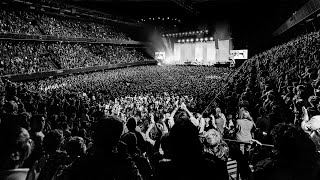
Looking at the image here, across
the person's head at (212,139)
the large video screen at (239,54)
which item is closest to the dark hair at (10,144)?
the person's head at (212,139)

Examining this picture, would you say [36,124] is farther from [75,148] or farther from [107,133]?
[107,133]

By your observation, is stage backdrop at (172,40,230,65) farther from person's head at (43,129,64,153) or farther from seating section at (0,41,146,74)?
person's head at (43,129,64,153)

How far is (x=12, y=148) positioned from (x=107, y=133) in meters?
0.82

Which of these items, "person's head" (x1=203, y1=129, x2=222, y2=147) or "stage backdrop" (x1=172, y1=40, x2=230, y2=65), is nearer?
"person's head" (x1=203, y1=129, x2=222, y2=147)

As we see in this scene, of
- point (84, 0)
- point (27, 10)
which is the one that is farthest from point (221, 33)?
point (27, 10)

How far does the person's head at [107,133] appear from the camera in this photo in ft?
8.33

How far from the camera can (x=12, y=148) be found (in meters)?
2.49

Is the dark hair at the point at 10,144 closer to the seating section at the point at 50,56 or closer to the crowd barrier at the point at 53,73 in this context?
the crowd barrier at the point at 53,73

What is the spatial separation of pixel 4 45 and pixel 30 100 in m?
19.4

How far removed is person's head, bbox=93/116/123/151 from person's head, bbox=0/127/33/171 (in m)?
0.64

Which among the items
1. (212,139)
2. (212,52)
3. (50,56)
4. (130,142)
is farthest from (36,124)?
(212,52)

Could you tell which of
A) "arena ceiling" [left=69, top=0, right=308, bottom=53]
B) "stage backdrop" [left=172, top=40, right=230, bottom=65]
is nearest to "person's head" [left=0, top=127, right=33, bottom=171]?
"arena ceiling" [left=69, top=0, right=308, bottom=53]

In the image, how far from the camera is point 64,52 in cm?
3541

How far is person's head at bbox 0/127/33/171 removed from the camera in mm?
2422
